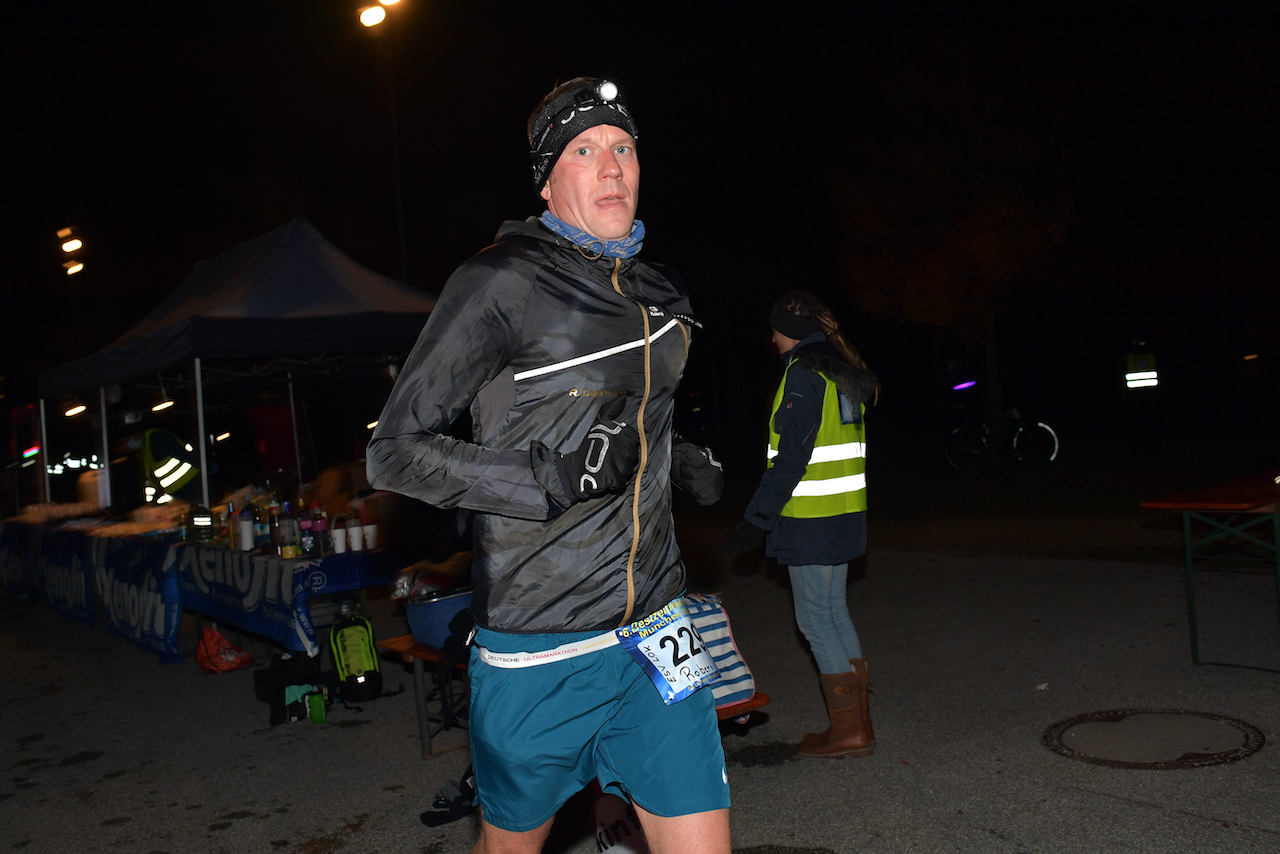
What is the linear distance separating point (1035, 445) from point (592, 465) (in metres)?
15.2

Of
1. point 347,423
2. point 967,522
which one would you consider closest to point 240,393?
point 347,423

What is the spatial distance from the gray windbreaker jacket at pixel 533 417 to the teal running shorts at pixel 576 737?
0.34ft

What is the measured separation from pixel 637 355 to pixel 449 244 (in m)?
20.0

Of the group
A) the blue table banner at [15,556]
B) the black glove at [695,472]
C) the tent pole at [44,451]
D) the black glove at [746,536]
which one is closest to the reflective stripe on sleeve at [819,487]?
the black glove at [746,536]

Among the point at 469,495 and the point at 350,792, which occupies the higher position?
the point at 469,495

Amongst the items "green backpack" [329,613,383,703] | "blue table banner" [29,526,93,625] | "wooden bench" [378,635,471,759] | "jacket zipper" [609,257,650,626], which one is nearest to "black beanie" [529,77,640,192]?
"jacket zipper" [609,257,650,626]

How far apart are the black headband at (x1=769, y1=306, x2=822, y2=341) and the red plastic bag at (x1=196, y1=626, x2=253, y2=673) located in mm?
5094

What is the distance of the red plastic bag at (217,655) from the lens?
7.47 meters

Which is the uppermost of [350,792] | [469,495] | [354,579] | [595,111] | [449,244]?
[449,244]

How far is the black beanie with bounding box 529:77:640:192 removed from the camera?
2.27 meters

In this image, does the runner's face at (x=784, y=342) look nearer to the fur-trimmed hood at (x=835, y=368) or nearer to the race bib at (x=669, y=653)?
the fur-trimmed hood at (x=835, y=368)

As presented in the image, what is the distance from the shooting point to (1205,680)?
17.2 feet

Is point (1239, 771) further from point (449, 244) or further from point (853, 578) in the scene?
point (449, 244)

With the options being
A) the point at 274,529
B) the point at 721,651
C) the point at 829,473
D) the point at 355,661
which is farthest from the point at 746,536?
the point at 274,529
